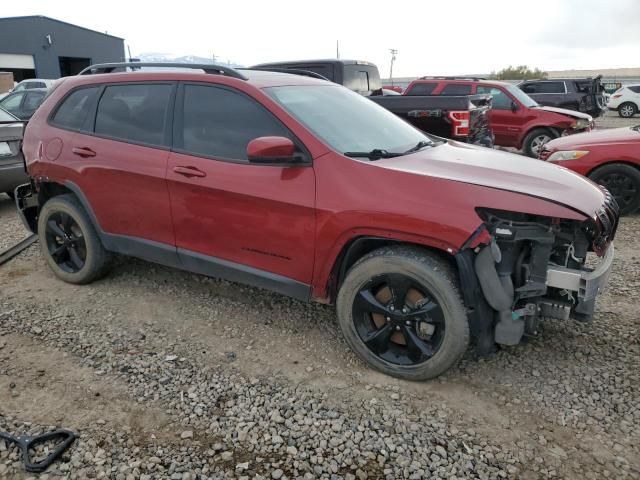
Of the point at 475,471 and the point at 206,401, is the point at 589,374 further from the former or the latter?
the point at 206,401

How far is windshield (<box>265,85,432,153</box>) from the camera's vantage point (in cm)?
322

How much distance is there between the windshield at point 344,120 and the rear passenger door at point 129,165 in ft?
3.16

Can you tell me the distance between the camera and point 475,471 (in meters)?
2.33

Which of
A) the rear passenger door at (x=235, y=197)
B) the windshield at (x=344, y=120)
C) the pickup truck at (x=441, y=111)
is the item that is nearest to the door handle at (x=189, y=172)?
the rear passenger door at (x=235, y=197)

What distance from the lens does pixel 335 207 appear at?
292 cm

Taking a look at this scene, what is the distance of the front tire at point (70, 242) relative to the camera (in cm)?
416

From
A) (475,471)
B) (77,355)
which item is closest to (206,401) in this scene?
(77,355)

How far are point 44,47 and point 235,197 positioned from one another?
1437 inches

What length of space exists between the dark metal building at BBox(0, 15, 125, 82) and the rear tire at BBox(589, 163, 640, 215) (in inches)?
1366

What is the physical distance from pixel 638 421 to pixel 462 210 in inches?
58.4

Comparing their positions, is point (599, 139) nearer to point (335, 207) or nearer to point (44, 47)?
point (335, 207)

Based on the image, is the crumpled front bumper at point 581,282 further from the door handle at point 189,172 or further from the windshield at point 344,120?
the door handle at point 189,172

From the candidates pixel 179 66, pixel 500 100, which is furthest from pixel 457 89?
pixel 179 66

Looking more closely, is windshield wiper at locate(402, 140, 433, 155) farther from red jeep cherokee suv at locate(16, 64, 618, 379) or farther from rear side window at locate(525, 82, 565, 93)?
rear side window at locate(525, 82, 565, 93)
